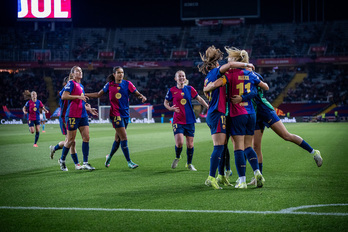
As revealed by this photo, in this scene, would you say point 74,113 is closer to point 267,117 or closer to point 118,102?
point 118,102

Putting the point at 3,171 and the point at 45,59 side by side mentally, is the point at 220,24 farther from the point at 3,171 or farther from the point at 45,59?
the point at 3,171

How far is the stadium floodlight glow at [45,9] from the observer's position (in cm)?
5222

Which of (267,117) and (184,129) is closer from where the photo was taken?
(267,117)

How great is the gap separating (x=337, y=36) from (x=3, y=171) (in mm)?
53135

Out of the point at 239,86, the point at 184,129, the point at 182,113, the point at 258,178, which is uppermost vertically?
the point at 239,86

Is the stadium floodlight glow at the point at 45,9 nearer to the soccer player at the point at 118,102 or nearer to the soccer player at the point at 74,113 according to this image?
the soccer player at the point at 118,102

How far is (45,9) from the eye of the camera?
171ft

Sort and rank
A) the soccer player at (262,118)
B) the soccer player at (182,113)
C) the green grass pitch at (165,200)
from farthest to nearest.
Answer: the soccer player at (182,113) < the soccer player at (262,118) < the green grass pitch at (165,200)

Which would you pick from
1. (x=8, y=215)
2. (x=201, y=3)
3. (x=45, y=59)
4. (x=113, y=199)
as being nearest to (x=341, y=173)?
(x=113, y=199)

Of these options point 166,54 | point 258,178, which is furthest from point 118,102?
point 166,54

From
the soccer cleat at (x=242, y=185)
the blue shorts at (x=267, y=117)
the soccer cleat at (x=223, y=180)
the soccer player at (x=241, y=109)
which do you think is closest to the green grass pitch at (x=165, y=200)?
the soccer cleat at (x=242, y=185)

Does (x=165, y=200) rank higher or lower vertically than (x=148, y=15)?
lower

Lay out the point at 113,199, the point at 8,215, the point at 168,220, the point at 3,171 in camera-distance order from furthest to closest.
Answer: the point at 3,171 < the point at 113,199 < the point at 8,215 < the point at 168,220

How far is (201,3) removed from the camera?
181ft
